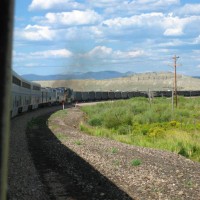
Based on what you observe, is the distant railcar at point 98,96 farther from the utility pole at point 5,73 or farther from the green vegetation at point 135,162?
the utility pole at point 5,73

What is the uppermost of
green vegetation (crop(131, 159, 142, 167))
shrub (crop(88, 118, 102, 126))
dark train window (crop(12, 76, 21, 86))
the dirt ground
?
dark train window (crop(12, 76, 21, 86))

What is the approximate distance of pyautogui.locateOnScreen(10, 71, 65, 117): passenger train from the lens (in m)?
32.0

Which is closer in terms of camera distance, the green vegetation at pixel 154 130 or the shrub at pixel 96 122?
the green vegetation at pixel 154 130

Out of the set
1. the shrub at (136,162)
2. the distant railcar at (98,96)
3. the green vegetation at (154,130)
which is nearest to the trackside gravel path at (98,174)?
the shrub at (136,162)

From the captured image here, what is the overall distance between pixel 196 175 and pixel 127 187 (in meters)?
2.68

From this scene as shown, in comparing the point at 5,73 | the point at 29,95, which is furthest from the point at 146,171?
the point at 29,95

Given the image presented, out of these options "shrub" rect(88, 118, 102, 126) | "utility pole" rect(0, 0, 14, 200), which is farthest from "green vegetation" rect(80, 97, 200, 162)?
"utility pole" rect(0, 0, 14, 200)

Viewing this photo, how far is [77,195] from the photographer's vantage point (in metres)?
9.52

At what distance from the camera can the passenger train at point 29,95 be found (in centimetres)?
3203

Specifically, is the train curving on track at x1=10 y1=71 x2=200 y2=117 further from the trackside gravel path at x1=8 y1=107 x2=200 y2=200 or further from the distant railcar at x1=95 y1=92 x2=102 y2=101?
the trackside gravel path at x1=8 y1=107 x2=200 y2=200

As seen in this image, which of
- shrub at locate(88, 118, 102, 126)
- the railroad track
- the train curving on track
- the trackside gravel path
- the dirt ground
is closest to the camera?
the railroad track

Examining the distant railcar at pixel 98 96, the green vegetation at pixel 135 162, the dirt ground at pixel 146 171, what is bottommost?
the dirt ground at pixel 146 171

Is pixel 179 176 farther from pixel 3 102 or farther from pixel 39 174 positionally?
pixel 3 102

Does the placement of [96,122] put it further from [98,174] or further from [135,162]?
[98,174]
